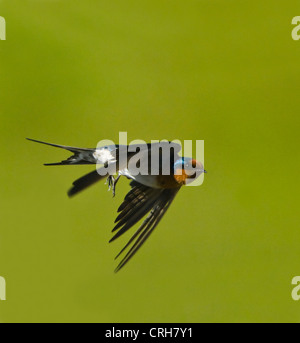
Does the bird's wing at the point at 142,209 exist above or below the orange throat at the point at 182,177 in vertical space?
below

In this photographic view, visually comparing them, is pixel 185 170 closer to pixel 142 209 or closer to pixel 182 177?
pixel 182 177

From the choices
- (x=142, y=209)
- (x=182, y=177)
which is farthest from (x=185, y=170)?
(x=142, y=209)

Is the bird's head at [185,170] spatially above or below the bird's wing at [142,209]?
above

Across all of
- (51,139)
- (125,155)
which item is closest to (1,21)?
(51,139)

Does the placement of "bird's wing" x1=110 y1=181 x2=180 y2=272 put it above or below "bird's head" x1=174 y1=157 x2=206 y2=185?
below
